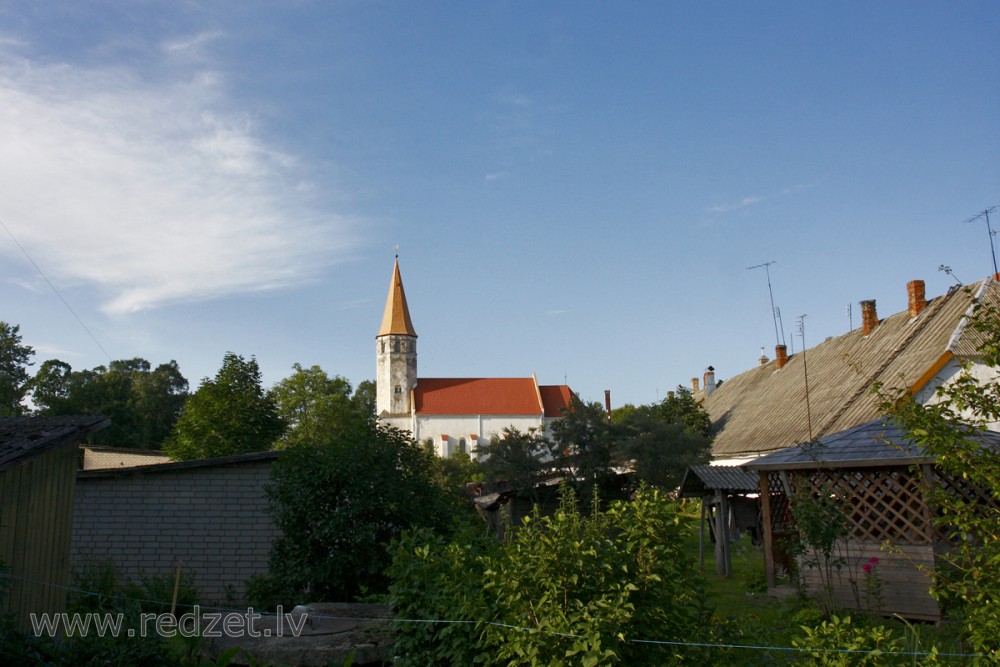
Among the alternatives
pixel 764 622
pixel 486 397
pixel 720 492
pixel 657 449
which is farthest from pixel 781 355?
pixel 486 397

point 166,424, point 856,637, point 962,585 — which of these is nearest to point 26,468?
point 856,637

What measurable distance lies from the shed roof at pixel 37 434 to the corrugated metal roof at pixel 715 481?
1318 centimetres

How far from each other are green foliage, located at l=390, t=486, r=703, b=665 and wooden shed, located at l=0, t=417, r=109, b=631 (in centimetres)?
516

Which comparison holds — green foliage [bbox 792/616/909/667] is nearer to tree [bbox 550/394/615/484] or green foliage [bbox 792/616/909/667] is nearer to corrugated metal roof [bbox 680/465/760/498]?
corrugated metal roof [bbox 680/465/760/498]

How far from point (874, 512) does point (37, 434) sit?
11.7 m

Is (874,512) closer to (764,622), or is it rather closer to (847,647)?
(764,622)

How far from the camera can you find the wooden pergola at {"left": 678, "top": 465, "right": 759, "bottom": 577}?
18.9 metres

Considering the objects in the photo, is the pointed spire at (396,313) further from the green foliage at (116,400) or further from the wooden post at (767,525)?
the wooden post at (767,525)

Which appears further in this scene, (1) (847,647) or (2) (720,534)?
(2) (720,534)

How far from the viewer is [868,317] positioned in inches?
1496

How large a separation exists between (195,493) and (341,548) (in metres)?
4.76

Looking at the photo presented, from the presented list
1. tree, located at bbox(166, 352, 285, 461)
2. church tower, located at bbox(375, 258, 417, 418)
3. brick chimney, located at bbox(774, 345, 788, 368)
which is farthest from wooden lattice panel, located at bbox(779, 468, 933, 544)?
church tower, located at bbox(375, 258, 417, 418)

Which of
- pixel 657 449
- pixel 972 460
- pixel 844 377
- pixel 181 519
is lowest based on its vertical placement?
pixel 181 519

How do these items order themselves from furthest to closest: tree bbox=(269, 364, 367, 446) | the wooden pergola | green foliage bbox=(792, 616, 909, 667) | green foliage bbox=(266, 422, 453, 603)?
tree bbox=(269, 364, 367, 446) → the wooden pergola → green foliage bbox=(266, 422, 453, 603) → green foliage bbox=(792, 616, 909, 667)
